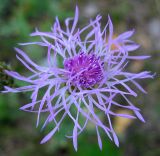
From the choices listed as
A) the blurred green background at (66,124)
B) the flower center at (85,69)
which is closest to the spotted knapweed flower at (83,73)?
the flower center at (85,69)

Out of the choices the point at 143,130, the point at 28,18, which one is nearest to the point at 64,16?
the point at 28,18

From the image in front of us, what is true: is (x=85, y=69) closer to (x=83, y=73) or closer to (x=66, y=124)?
(x=83, y=73)

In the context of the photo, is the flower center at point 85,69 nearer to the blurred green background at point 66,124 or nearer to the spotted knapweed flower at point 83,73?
the spotted knapweed flower at point 83,73

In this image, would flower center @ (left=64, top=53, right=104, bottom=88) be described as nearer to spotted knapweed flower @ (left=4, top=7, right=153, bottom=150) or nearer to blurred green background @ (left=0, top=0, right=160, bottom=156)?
spotted knapweed flower @ (left=4, top=7, right=153, bottom=150)

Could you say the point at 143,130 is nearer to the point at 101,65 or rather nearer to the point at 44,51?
the point at 44,51

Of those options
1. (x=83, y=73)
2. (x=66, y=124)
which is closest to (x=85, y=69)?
(x=83, y=73)

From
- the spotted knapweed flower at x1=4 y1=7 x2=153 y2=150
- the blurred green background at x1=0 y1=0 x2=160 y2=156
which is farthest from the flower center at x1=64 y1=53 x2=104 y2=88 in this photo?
the blurred green background at x1=0 y1=0 x2=160 y2=156
